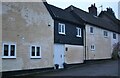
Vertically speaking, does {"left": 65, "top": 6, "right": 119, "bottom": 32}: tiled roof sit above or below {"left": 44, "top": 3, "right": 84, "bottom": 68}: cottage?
above

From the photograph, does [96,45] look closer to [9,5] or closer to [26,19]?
[26,19]

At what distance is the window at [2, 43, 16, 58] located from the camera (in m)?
18.7

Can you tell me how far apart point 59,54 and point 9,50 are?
756 cm

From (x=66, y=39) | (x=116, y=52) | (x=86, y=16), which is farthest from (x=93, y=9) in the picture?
(x=66, y=39)

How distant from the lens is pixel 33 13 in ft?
72.7

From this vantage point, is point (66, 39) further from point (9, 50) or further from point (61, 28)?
point (9, 50)

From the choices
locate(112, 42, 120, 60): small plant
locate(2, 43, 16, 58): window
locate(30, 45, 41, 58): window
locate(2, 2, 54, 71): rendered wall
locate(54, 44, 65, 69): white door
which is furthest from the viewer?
locate(112, 42, 120, 60): small plant

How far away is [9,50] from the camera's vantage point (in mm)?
19062

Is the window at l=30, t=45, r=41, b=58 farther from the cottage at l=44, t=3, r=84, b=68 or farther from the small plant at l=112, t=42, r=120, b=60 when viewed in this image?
the small plant at l=112, t=42, r=120, b=60

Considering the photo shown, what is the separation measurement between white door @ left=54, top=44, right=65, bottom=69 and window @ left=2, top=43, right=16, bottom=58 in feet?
20.6

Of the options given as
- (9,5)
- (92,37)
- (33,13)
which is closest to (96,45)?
(92,37)

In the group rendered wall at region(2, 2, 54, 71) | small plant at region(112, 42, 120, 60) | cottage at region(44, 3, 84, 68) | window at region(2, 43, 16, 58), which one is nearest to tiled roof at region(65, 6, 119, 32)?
cottage at region(44, 3, 84, 68)

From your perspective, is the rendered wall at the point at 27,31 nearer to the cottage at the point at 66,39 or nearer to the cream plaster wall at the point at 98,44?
the cottage at the point at 66,39

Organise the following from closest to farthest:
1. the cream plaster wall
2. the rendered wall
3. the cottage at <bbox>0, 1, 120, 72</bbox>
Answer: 1. the rendered wall
2. the cottage at <bbox>0, 1, 120, 72</bbox>
3. the cream plaster wall
